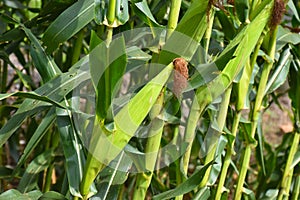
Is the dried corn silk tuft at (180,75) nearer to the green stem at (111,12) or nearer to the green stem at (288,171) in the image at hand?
the green stem at (111,12)

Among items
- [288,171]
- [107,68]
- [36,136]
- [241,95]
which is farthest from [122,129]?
[288,171]

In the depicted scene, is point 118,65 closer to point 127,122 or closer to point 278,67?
point 127,122

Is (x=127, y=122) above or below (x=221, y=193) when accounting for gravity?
above

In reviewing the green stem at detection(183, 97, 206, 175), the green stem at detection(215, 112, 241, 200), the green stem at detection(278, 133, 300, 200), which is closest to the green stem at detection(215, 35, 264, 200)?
the green stem at detection(215, 112, 241, 200)

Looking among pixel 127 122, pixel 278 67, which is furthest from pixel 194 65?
pixel 278 67

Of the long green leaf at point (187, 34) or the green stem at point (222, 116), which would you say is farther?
the green stem at point (222, 116)

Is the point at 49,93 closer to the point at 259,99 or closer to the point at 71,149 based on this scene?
the point at 71,149

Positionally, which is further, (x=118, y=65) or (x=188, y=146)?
(x=188, y=146)

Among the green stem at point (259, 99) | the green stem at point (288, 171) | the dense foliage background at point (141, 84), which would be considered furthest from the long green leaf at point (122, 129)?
the green stem at point (288, 171)
